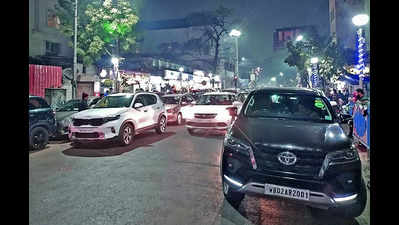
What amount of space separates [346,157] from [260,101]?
2170mm

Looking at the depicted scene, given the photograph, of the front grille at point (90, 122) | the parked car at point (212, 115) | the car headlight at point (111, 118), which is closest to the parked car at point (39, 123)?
the front grille at point (90, 122)

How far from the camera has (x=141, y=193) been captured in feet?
16.2

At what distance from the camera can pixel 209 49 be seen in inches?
2393

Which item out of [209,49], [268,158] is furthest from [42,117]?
[209,49]

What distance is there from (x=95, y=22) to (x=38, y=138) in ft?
57.7

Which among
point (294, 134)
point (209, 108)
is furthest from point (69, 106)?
Result: point (294, 134)

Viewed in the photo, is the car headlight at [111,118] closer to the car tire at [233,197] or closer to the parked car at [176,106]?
the car tire at [233,197]

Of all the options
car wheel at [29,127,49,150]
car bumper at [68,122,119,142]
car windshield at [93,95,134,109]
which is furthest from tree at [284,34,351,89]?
car wheel at [29,127,49,150]

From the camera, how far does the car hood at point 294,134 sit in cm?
375

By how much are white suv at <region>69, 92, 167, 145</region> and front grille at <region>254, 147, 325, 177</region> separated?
6194 mm

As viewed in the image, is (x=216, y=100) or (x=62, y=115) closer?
(x=62, y=115)

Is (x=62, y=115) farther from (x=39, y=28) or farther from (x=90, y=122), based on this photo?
(x=39, y=28)

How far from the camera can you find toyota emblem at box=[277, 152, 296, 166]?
3.67 metres

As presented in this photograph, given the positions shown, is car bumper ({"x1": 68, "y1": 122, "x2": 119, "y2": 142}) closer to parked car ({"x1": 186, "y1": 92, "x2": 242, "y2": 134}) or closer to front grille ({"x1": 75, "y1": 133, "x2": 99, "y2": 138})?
front grille ({"x1": 75, "y1": 133, "x2": 99, "y2": 138})
